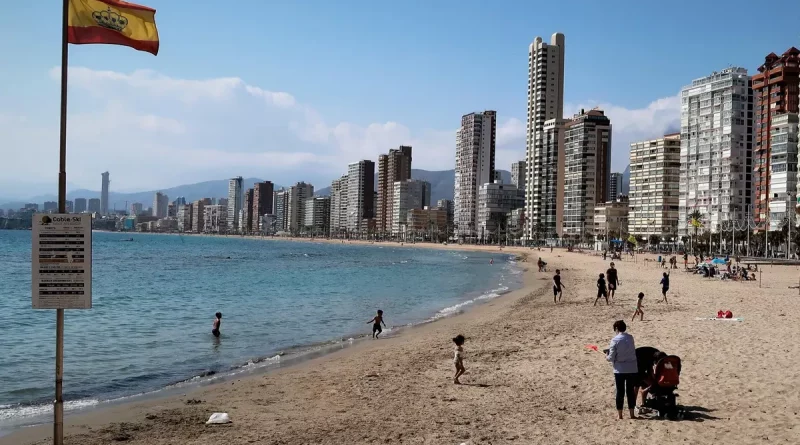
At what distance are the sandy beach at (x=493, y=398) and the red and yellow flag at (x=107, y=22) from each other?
5.71m

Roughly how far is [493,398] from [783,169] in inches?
3962

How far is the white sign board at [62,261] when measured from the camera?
6.94 metres

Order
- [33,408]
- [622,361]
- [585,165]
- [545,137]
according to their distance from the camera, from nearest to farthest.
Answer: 1. [622,361]
2. [33,408]
3. [585,165]
4. [545,137]

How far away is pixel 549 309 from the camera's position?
27.3 m

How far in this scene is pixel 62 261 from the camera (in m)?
7.01

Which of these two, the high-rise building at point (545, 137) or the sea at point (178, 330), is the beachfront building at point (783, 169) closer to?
the sea at point (178, 330)

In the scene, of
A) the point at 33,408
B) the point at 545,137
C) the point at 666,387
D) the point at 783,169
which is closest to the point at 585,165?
the point at 545,137

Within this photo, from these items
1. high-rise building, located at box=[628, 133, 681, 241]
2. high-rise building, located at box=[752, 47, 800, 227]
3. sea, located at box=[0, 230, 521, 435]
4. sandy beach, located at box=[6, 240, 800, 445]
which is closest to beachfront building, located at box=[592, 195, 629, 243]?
high-rise building, located at box=[628, 133, 681, 241]

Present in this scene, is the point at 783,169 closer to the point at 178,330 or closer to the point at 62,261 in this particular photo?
the point at 178,330

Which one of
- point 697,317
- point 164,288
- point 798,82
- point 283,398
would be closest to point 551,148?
point 798,82

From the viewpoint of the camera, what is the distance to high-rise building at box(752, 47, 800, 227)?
104m

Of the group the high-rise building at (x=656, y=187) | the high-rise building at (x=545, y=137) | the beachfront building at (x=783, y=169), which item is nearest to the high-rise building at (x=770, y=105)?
the beachfront building at (x=783, y=169)

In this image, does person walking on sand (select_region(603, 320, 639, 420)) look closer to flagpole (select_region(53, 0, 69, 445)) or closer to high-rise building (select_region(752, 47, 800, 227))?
flagpole (select_region(53, 0, 69, 445))

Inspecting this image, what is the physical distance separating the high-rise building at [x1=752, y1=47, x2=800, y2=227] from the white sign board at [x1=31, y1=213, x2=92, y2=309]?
111560 mm
